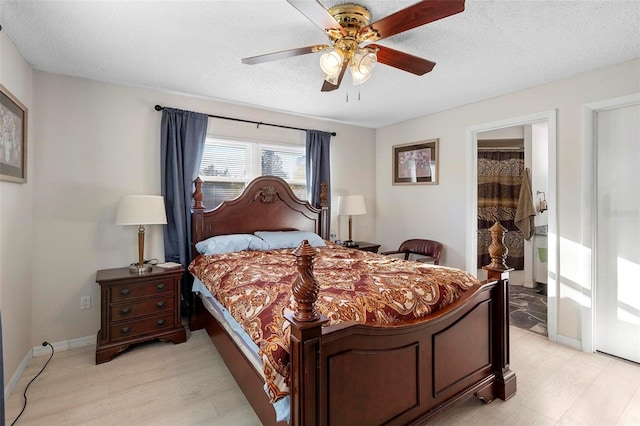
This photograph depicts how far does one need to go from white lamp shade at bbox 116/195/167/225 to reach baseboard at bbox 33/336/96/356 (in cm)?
121

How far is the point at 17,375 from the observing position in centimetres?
242

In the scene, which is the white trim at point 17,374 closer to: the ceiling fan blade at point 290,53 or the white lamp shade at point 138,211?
the white lamp shade at point 138,211

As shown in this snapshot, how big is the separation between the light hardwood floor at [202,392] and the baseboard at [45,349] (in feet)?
0.15

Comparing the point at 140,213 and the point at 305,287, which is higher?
the point at 140,213

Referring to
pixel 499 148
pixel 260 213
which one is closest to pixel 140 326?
pixel 260 213

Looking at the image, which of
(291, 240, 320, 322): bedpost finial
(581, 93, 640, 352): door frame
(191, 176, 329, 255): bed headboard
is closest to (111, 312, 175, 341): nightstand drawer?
(191, 176, 329, 255): bed headboard

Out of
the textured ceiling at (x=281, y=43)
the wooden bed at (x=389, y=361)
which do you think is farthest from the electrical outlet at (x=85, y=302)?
the textured ceiling at (x=281, y=43)

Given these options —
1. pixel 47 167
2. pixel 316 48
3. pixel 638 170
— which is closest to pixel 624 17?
pixel 638 170

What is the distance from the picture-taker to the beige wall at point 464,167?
2.92 metres

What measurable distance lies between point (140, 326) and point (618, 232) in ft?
14.3

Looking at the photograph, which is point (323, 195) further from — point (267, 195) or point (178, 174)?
point (178, 174)

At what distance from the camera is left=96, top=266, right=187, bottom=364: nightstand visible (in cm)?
272

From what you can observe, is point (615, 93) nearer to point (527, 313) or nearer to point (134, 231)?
point (527, 313)

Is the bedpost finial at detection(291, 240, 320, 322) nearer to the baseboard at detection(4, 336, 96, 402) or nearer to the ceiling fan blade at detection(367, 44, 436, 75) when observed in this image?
the ceiling fan blade at detection(367, 44, 436, 75)
